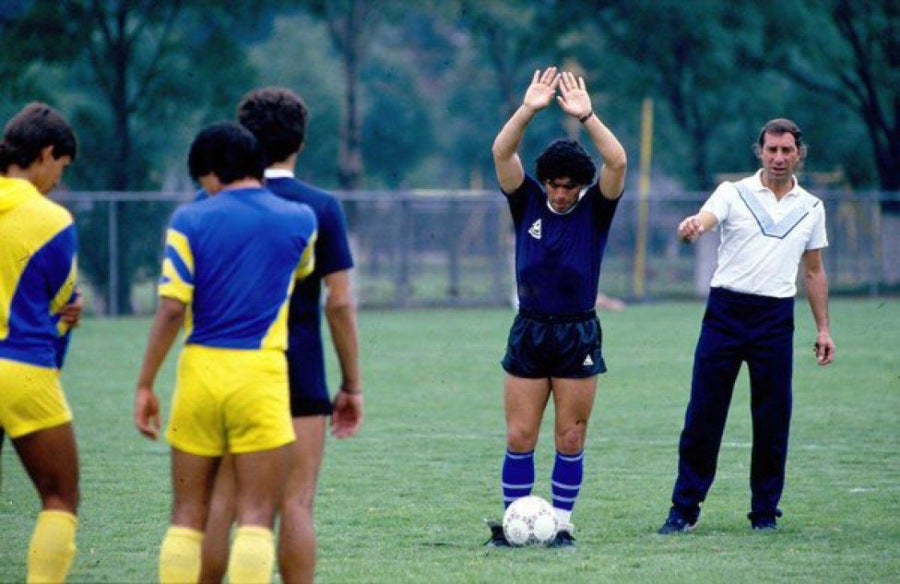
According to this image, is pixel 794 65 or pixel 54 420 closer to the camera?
pixel 54 420

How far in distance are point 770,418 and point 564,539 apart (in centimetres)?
141

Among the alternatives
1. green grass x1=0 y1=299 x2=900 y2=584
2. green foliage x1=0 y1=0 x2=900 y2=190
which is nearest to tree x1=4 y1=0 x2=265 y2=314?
green foliage x1=0 y1=0 x2=900 y2=190

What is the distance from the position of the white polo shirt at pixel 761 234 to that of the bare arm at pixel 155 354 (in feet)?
12.3

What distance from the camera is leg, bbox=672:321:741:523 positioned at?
8.92m

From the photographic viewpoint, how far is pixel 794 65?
131ft

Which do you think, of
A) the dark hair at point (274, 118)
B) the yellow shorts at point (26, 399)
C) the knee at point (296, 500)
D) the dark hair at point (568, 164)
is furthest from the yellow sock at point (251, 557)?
the dark hair at point (568, 164)

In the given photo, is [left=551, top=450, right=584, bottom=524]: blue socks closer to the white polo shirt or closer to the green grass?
the green grass

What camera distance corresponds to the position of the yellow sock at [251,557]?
5887 millimetres

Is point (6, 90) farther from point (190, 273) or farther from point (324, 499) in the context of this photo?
point (190, 273)

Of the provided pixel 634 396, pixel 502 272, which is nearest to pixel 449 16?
pixel 502 272

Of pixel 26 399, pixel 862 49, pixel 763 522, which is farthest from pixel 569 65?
pixel 26 399

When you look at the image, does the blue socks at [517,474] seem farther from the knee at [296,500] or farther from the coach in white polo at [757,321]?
the knee at [296,500]

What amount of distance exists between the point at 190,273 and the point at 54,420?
92 cm

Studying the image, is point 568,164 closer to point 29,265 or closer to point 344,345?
point 344,345
